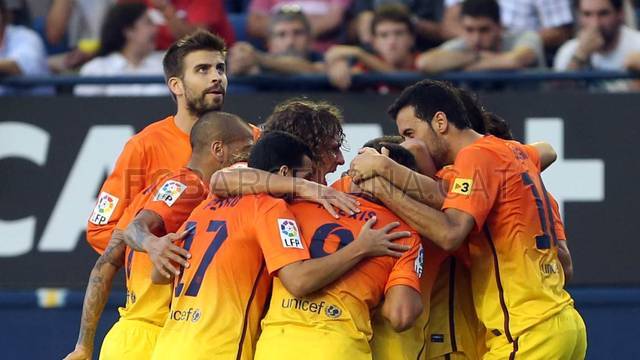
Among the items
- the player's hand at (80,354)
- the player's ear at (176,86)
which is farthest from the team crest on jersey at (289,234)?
the player's ear at (176,86)

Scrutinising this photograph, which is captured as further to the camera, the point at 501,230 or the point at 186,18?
the point at 186,18

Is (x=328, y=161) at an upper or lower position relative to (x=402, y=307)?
upper

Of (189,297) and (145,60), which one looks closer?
(189,297)

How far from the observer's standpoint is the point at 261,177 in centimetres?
562

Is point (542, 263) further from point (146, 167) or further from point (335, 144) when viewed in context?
point (146, 167)

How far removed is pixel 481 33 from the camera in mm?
8953

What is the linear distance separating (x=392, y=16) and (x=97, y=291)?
3753 mm

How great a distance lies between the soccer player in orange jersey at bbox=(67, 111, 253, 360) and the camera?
6.08 metres

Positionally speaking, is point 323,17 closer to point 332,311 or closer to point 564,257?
point 564,257

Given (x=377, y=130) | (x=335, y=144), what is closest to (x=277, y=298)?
(x=335, y=144)

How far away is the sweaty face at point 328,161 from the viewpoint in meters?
5.89

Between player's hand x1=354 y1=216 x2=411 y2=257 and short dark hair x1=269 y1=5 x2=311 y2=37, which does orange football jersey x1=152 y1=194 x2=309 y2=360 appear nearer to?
player's hand x1=354 y1=216 x2=411 y2=257

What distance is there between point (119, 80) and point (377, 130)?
185 centimetres

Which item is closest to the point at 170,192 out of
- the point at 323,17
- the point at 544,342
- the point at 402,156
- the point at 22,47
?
the point at 402,156
